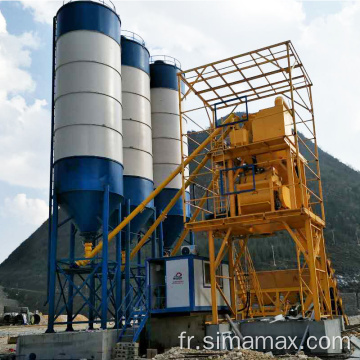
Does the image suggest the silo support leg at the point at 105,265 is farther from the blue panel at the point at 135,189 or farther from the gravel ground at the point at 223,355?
the gravel ground at the point at 223,355

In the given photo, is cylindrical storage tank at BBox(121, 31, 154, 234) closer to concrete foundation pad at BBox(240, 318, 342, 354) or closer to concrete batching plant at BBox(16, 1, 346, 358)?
concrete batching plant at BBox(16, 1, 346, 358)

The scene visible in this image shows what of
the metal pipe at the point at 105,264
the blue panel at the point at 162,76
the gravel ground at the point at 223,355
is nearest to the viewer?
the gravel ground at the point at 223,355

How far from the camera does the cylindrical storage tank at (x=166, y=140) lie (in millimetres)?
27094

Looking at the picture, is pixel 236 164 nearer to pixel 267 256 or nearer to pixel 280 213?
pixel 280 213

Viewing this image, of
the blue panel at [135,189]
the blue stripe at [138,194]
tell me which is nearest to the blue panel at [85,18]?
the blue panel at [135,189]

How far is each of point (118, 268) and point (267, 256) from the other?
141 feet

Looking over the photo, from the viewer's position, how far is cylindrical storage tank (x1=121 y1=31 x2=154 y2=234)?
23780mm

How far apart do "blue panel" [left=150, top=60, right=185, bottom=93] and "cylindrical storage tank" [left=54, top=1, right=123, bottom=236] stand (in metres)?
6.19

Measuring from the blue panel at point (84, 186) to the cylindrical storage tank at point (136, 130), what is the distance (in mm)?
3442

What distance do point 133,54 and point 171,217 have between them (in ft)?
30.5

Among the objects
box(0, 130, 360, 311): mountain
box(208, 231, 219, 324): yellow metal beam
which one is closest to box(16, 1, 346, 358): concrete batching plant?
box(208, 231, 219, 324): yellow metal beam

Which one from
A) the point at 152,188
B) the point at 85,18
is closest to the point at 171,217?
the point at 152,188

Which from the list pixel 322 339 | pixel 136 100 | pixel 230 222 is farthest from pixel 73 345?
pixel 136 100

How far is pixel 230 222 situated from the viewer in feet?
55.8
